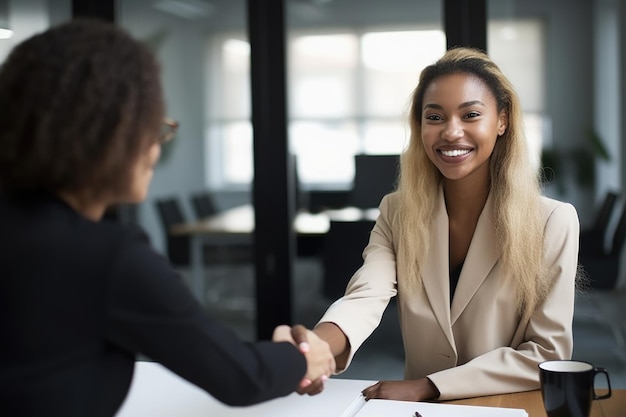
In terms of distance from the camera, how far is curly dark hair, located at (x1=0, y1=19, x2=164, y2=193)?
104 cm

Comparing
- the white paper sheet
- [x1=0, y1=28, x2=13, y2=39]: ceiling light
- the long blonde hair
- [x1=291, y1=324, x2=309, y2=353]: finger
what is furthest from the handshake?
[x1=0, y1=28, x2=13, y2=39]: ceiling light

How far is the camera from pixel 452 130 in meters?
2.07

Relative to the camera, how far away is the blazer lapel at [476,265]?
6.57ft

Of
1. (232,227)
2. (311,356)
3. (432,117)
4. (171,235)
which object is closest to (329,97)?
(232,227)

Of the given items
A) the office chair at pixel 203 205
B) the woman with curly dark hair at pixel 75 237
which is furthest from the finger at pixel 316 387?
the office chair at pixel 203 205

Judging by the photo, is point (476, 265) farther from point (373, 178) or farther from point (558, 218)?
point (373, 178)

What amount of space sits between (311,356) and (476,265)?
0.63 m

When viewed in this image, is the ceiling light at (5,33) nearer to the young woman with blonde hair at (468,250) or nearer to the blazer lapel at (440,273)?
the young woman with blonde hair at (468,250)

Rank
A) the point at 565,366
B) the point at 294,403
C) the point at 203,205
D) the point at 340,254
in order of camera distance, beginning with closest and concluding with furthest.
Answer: the point at 565,366, the point at 294,403, the point at 340,254, the point at 203,205

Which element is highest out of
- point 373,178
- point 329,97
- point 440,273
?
point 329,97

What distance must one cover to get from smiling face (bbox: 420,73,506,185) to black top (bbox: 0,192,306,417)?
111cm

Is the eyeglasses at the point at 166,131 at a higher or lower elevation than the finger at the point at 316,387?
higher

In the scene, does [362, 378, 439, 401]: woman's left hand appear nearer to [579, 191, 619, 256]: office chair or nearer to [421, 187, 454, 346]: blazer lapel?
[421, 187, 454, 346]: blazer lapel

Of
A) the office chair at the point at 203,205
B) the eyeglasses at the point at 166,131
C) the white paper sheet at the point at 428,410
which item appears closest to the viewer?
the eyeglasses at the point at 166,131
